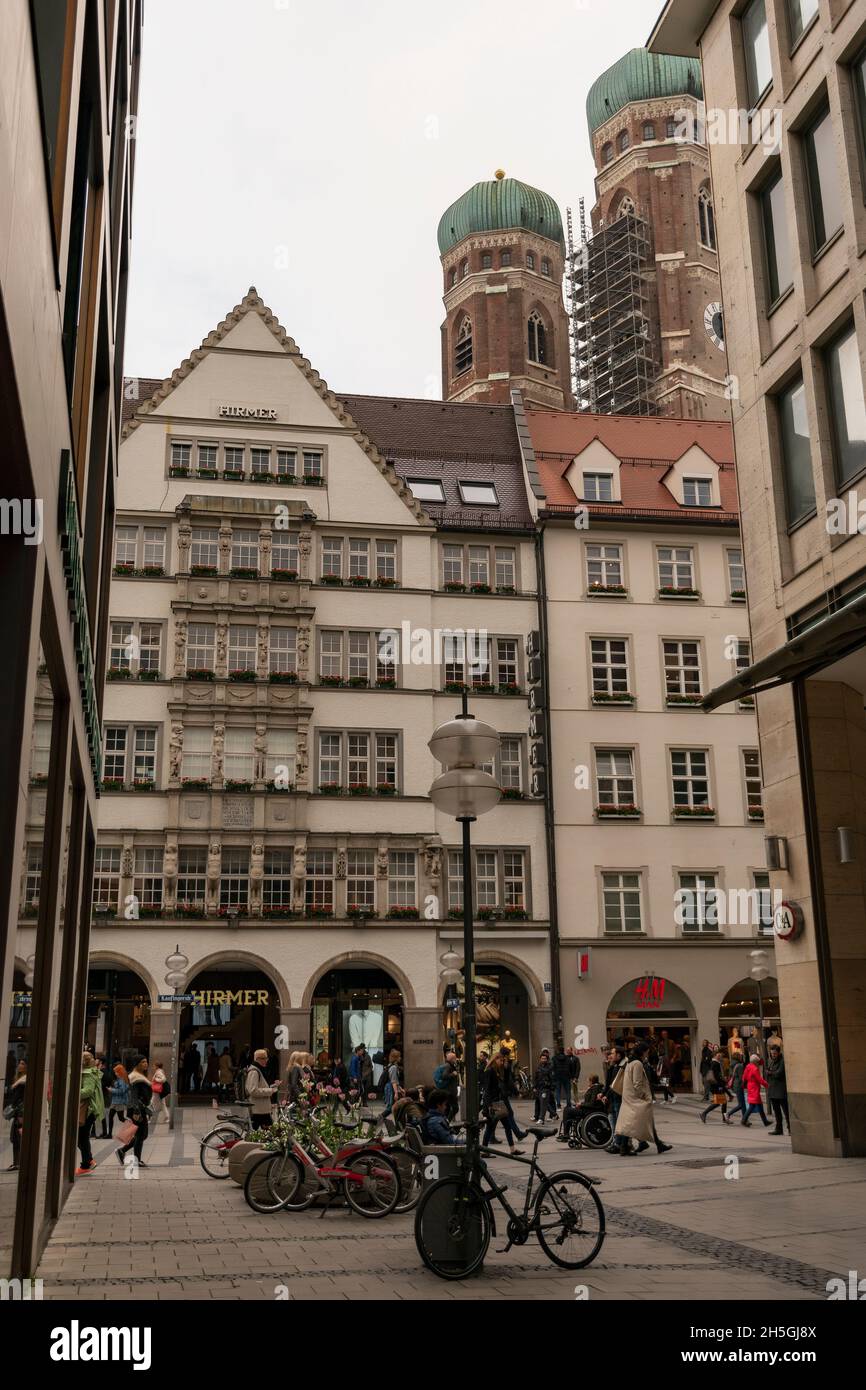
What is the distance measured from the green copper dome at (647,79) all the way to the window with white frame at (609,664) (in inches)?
2627

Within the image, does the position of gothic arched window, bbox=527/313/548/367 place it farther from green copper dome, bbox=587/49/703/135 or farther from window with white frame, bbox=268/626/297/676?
window with white frame, bbox=268/626/297/676

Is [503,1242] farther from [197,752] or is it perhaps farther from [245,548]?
[245,548]

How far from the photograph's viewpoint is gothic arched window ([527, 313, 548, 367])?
100 metres

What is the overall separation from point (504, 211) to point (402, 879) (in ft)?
250

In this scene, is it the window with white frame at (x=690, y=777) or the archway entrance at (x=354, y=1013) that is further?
the window with white frame at (x=690, y=777)

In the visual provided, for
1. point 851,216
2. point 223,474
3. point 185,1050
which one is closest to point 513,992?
point 185,1050

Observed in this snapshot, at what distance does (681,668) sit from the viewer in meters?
43.7

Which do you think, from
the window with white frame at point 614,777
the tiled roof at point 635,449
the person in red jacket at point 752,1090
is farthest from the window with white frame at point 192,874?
the person in red jacket at point 752,1090

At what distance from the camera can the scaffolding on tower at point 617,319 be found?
9362 centimetres

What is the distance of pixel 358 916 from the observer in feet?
130

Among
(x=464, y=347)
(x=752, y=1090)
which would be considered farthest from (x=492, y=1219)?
(x=464, y=347)

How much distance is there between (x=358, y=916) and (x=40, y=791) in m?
31.2

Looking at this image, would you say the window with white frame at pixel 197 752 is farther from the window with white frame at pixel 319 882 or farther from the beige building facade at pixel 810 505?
the beige building facade at pixel 810 505

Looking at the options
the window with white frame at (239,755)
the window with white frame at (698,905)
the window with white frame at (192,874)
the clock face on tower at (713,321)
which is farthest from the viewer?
the clock face on tower at (713,321)
